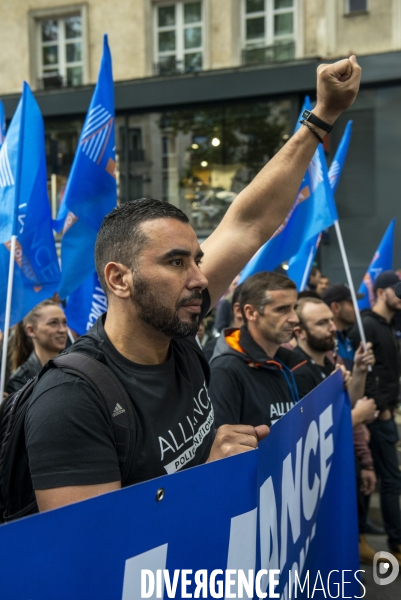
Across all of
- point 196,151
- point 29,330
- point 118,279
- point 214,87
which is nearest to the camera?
point 118,279

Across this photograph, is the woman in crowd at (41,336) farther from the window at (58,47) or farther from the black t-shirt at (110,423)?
the window at (58,47)

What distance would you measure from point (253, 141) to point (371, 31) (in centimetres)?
312

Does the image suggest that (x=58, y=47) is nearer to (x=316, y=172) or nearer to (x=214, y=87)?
(x=214, y=87)

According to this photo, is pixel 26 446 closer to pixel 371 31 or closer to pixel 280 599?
pixel 280 599

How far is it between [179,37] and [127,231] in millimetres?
14527

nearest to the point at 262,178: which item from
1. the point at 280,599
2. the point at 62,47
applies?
the point at 280,599

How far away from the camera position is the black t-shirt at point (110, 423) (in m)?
1.55

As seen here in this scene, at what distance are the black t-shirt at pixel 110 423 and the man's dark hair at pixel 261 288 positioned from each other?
5.82ft

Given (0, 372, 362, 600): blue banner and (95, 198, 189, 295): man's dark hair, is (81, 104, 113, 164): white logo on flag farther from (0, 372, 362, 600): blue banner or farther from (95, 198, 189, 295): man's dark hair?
(95, 198, 189, 295): man's dark hair

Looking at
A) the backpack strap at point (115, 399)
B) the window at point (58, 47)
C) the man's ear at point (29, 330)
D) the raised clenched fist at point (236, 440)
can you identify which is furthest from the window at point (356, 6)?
the backpack strap at point (115, 399)

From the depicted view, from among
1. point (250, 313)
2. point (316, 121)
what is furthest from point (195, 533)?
point (250, 313)

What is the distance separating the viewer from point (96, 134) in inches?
199

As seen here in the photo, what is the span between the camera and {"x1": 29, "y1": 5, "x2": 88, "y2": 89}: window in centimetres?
1623

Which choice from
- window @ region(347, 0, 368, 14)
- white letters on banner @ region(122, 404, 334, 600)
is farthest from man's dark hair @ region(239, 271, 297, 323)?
window @ region(347, 0, 368, 14)
